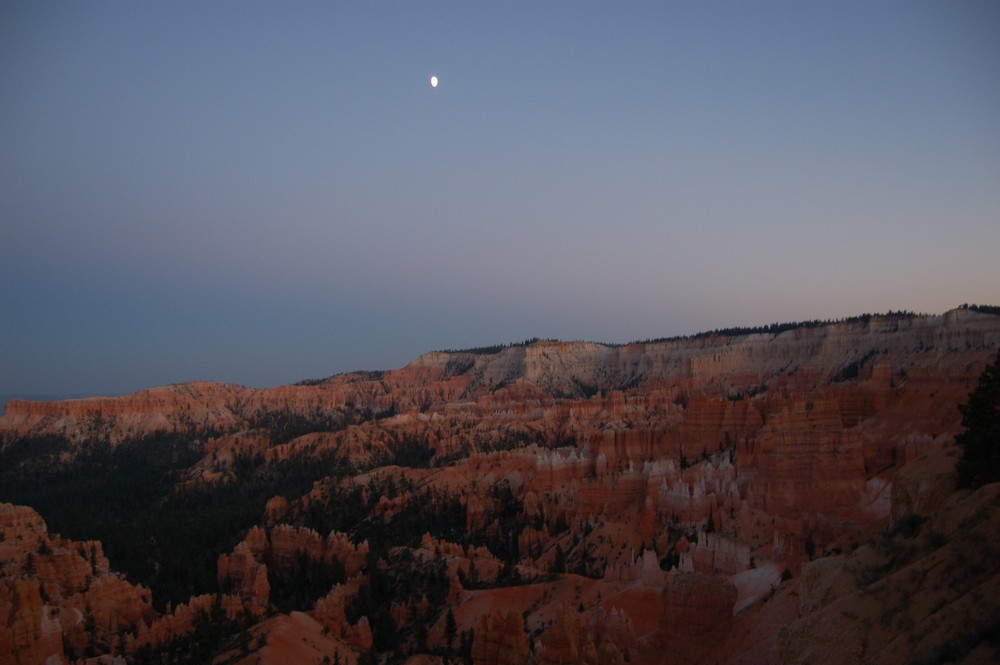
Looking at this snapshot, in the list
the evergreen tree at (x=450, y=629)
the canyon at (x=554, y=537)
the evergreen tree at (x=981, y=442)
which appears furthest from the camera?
the evergreen tree at (x=450, y=629)

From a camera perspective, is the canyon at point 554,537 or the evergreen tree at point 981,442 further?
the evergreen tree at point 981,442

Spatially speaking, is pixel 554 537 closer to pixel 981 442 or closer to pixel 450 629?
pixel 450 629

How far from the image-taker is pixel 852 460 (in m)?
38.4

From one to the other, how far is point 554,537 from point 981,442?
34.7m

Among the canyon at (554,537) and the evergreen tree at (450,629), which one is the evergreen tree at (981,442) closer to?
the canyon at (554,537)

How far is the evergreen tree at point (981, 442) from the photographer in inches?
576

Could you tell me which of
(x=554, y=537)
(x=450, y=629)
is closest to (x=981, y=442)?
(x=450, y=629)

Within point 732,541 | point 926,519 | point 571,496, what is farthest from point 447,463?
point 926,519

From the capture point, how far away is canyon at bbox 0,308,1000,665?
13.0 m

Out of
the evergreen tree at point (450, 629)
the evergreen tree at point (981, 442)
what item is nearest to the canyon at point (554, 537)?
the evergreen tree at point (450, 629)

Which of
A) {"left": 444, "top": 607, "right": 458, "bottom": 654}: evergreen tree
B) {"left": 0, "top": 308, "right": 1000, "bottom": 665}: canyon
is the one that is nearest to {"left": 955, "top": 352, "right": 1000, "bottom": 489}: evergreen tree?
{"left": 0, "top": 308, "right": 1000, "bottom": 665}: canyon

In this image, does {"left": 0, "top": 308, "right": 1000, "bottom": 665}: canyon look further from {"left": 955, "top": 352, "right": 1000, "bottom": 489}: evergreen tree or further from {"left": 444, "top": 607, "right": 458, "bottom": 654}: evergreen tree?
{"left": 955, "top": 352, "right": 1000, "bottom": 489}: evergreen tree

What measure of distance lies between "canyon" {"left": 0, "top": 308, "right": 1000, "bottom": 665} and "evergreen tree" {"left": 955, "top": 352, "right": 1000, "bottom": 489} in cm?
63

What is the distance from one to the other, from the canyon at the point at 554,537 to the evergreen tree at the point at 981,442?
632mm
